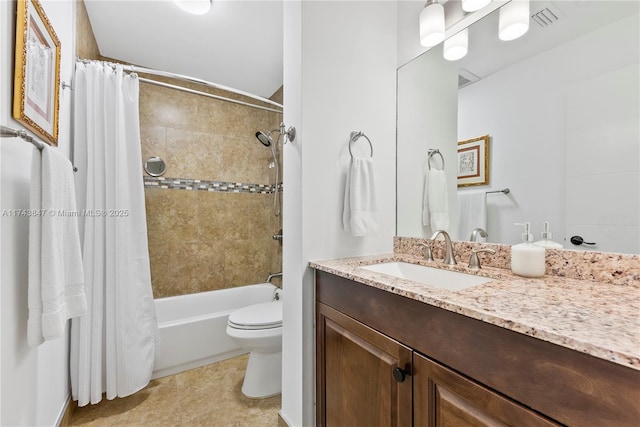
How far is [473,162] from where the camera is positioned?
1236 millimetres

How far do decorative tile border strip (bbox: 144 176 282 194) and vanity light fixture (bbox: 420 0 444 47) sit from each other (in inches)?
71.2

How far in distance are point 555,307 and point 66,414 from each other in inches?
84.0

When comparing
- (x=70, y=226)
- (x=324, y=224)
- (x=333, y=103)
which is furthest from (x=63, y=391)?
(x=333, y=103)

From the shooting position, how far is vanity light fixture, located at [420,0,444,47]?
1309 mm

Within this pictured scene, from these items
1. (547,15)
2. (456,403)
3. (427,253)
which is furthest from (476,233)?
(547,15)

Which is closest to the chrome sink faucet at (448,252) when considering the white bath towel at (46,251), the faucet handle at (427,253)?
the faucet handle at (427,253)

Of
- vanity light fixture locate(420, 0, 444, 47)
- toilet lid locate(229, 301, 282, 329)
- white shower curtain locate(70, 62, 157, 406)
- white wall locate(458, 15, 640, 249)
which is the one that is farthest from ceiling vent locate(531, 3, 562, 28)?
white shower curtain locate(70, 62, 157, 406)

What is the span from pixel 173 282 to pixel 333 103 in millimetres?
2096

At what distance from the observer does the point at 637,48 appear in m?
0.82

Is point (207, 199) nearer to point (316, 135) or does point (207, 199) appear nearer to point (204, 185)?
point (204, 185)

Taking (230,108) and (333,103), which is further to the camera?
(230,108)

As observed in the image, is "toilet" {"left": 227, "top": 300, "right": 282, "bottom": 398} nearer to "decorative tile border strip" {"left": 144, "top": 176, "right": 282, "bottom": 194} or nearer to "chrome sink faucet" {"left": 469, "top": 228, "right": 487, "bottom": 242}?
"chrome sink faucet" {"left": 469, "top": 228, "right": 487, "bottom": 242}

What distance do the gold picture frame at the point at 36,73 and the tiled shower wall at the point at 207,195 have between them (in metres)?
1.19

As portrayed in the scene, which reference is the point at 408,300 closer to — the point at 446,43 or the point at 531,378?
the point at 531,378
